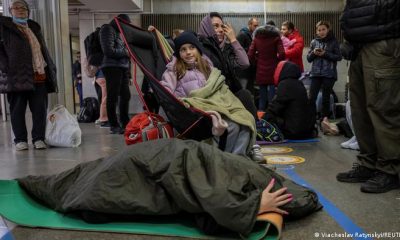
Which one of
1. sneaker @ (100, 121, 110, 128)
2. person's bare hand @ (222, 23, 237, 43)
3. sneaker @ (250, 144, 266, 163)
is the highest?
person's bare hand @ (222, 23, 237, 43)

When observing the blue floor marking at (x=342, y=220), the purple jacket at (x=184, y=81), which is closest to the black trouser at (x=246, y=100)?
the purple jacket at (x=184, y=81)

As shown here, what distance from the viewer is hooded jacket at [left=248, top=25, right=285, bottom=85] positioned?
532 cm

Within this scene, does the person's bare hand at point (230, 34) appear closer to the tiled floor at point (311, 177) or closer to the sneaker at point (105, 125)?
the tiled floor at point (311, 177)

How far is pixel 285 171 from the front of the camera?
2.78 meters

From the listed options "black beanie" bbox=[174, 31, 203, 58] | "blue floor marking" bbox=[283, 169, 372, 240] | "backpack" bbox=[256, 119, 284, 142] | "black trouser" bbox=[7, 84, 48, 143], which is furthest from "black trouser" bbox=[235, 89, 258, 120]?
"black trouser" bbox=[7, 84, 48, 143]

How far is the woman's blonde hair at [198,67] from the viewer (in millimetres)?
2838

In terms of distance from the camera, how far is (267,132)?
4.11 m

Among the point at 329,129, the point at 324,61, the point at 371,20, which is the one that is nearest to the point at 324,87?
the point at 324,61

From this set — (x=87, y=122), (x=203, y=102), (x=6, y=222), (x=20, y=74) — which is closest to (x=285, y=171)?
(x=203, y=102)

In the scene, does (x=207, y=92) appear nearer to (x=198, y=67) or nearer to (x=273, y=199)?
(x=198, y=67)

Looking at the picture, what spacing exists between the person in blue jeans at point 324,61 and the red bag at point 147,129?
10.6 feet

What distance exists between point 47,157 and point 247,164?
2.28m

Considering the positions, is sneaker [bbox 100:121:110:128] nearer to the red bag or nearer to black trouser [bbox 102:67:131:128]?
black trouser [bbox 102:67:131:128]

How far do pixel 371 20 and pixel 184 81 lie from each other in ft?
4.08
